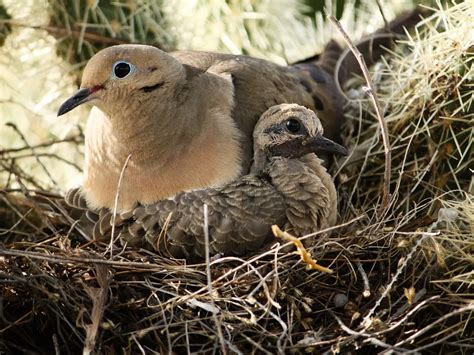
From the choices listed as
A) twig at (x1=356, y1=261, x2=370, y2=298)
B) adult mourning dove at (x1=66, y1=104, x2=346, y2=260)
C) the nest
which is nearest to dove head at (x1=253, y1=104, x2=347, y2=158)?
adult mourning dove at (x1=66, y1=104, x2=346, y2=260)

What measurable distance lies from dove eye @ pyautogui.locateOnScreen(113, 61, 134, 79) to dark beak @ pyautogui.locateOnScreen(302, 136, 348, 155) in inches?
32.4

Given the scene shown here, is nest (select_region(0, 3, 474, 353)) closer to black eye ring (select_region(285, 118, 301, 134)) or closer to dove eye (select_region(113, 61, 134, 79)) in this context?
black eye ring (select_region(285, 118, 301, 134))

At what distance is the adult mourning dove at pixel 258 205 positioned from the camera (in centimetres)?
377

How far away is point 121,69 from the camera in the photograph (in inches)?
146

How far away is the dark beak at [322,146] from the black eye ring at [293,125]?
0.06 meters

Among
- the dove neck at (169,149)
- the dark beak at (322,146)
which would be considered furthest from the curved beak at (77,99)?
the dark beak at (322,146)

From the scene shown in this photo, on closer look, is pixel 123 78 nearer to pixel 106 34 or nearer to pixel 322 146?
pixel 322 146

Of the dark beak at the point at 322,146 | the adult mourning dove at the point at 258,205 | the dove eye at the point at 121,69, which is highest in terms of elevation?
the dove eye at the point at 121,69

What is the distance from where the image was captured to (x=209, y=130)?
3.90m

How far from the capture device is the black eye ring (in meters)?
3.91

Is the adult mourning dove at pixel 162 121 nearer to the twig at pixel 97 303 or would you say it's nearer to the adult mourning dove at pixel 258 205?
the adult mourning dove at pixel 258 205

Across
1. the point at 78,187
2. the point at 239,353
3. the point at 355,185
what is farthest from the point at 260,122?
the point at 239,353

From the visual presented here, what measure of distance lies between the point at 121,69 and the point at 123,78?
38 millimetres

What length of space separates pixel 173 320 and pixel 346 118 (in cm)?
163
